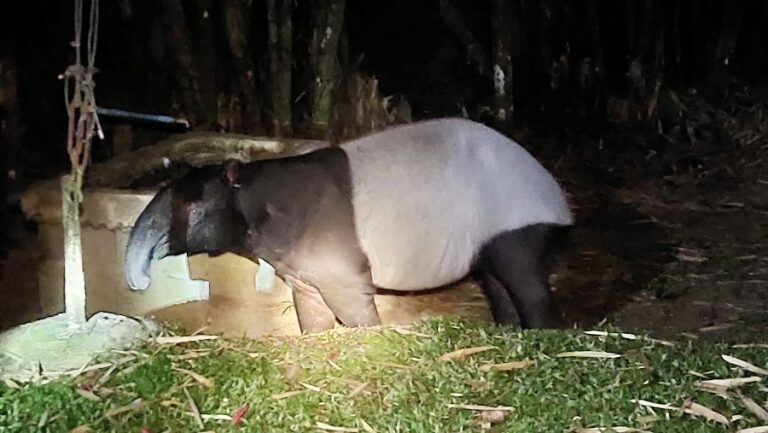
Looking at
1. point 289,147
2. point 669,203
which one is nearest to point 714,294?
A: point 669,203

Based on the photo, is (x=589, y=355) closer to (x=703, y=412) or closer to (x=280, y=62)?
(x=703, y=412)

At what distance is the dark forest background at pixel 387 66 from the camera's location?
6.86 metres

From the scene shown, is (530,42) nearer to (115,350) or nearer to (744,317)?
(744,317)

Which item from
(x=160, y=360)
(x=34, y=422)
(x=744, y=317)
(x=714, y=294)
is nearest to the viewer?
(x=34, y=422)

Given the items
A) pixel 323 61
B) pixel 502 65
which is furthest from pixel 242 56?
pixel 502 65

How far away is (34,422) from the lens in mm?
2207

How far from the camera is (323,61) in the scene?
6.46 metres

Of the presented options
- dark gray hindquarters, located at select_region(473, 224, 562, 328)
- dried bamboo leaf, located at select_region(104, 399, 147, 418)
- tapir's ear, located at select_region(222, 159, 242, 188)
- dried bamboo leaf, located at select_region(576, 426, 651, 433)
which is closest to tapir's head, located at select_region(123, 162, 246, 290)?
tapir's ear, located at select_region(222, 159, 242, 188)

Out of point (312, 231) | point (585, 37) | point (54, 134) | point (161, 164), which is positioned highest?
point (585, 37)

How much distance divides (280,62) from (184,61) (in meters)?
0.61

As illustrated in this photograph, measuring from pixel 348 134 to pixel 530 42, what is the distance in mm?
2699

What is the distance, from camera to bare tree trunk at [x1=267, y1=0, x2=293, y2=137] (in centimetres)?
673

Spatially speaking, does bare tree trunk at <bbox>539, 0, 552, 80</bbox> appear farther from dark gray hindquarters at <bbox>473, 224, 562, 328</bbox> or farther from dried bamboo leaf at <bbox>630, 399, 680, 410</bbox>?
dried bamboo leaf at <bbox>630, 399, 680, 410</bbox>

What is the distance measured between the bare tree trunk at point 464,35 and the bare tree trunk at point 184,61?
2.22m
